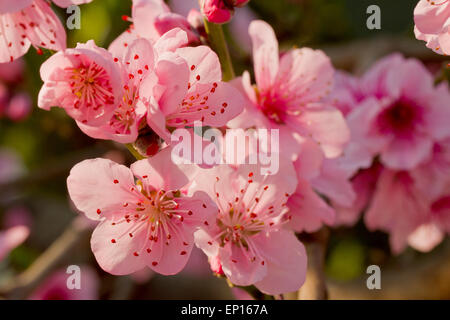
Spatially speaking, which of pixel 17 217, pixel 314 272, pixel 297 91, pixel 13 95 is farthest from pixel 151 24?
pixel 17 217

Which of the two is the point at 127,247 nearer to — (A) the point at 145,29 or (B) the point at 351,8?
(A) the point at 145,29

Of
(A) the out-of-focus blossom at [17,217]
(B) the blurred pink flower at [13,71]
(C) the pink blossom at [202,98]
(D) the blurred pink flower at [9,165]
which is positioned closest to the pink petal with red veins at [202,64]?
(C) the pink blossom at [202,98]

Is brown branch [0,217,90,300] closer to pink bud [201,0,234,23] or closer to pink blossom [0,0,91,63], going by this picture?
pink blossom [0,0,91,63]

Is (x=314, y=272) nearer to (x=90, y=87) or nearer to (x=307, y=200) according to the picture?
(x=307, y=200)

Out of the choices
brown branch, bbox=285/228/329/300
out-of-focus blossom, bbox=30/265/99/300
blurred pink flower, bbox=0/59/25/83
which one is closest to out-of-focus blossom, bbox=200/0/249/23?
brown branch, bbox=285/228/329/300

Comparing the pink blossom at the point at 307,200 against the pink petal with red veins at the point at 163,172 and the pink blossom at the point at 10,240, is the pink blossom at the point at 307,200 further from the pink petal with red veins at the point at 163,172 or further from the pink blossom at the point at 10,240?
the pink blossom at the point at 10,240

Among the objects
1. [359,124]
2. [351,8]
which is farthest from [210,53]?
[351,8]
